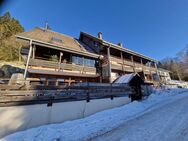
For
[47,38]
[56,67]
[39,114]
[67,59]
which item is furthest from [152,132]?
[47,38]

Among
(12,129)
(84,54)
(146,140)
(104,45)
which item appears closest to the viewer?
(146,140)

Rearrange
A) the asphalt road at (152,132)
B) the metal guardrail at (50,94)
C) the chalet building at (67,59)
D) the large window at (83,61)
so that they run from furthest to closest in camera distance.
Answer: the large window at (83,61)
the chalet building at (67,59)
the metal guardrail at (50,94)
the asphalt road at (152,132)

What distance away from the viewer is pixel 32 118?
20.5 feet

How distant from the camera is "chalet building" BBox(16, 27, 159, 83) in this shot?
1470 cm

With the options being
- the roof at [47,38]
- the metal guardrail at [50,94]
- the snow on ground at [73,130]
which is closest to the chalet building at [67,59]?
the roof at [47,38]

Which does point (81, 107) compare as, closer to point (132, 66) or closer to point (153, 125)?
point (153, 125)

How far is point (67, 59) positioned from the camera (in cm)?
1875

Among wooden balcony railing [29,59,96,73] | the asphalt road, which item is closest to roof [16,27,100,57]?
wooden balcony railing [29,59,96,73]

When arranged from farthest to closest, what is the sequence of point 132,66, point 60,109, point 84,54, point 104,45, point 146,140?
point 132,66 → point 104,45 → point 84,54 → point 60,109 → point 146,140

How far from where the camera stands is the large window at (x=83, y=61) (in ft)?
60.7

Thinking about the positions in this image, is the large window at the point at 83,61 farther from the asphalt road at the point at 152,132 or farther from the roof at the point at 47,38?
the asphalt road at the point at 152,132

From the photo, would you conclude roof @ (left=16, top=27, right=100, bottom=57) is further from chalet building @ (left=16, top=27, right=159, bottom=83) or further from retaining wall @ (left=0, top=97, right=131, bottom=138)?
retaining wall @ (left=0, top=97, right=131, bottom=138)

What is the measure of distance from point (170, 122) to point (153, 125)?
33.0 inches

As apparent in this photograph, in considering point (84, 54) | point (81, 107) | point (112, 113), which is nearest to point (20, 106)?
point (81, 107)
